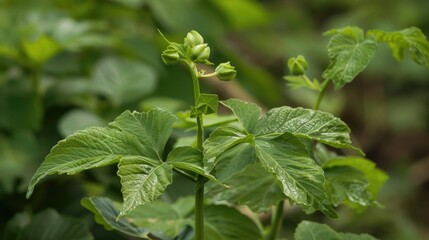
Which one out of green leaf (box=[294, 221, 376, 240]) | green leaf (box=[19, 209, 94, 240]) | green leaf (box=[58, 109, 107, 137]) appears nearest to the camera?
green leaf (box=[294, 221, 376, 240])

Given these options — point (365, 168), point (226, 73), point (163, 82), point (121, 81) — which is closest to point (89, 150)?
point (226, 73)

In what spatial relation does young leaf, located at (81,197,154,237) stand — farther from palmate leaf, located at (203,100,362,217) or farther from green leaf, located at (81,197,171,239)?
palmate leaf, located at (203,100,362,217)

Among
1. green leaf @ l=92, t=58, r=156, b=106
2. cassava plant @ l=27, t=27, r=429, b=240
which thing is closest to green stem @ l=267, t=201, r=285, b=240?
cassava plant @ l=27, t=27, r=429, b=240

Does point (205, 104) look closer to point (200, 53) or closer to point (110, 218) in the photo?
point (200, 53)

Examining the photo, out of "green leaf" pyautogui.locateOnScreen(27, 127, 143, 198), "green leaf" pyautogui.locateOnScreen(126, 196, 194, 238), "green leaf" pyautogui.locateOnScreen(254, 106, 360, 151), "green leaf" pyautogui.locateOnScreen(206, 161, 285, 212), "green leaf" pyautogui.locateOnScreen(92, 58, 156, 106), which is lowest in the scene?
"green leaf" pyautogui.locateOnScreen(92, 58, 156, 106)

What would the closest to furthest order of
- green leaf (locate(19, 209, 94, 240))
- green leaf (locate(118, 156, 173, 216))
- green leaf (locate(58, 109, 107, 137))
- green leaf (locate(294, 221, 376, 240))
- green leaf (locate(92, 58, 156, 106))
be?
green leaf (locate(118, 156, 173, 216)) < green leaf (locate(294, 221, 376, 240)) < green leaf (locate(19, 209, 94, 240)) < green leaf (locate(58, 109, 107, 137)) < green leaf (locate(92, 58, 156, 106))

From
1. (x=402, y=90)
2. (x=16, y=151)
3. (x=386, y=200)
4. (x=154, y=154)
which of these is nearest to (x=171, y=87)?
(x=16, y=151)

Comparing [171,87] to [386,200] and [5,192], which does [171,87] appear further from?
[386,200]

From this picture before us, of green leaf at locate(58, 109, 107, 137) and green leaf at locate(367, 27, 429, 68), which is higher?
green leaf at locate(367, 27, 429, 68)
